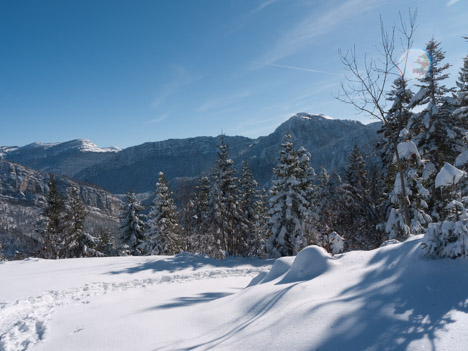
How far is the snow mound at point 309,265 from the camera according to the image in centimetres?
562

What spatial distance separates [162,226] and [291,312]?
21.9 meters

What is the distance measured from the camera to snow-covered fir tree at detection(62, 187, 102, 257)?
23.9 meters

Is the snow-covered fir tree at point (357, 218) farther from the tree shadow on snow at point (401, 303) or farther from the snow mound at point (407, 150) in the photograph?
the tree shadow on snow at point (401, 303)

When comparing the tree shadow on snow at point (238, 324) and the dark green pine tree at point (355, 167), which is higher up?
the dark green pine tree at point (355, 167)

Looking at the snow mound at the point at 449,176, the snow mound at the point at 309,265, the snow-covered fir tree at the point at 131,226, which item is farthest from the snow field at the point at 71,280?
the snow-covered fir tree at the point at 131,226

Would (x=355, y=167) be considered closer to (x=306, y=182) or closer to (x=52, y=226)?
(x=306, y=182)

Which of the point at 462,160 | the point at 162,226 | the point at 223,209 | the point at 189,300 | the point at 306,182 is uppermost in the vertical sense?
the point at 462,160

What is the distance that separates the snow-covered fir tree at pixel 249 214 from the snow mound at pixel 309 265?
17.6 metres

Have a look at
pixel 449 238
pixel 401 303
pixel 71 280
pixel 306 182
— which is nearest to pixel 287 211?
pixel 306 182

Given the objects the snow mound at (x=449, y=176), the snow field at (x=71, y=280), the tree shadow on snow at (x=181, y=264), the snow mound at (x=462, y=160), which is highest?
the snow mound at (x=462, y=160)

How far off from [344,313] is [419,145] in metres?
14.7

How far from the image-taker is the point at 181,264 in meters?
14.6

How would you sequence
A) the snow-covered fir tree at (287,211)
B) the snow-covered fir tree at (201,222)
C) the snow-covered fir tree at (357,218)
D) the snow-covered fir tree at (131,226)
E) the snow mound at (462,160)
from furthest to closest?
the snow-covered fir tree at (131,226)
the snow-covered fir tree at (201,222)
the snow-covered fir tree at (287,211)
the snow-covered fir tree at (357,218)
the snow mound at (462,160)

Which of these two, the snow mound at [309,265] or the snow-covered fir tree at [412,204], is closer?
the snow mound at [309,265]
